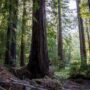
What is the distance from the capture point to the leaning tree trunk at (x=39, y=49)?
9836 millimetres

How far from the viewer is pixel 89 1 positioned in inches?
574

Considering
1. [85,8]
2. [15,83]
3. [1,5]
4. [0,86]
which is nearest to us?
[0,86]

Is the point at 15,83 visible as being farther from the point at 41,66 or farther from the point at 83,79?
the point at 83,79

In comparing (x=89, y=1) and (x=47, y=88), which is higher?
(x=89, y=1)

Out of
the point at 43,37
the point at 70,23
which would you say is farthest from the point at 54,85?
the point at 70,23

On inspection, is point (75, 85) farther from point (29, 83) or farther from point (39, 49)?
point (29, 83)

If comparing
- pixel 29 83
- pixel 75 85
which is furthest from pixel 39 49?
pixel 29 83

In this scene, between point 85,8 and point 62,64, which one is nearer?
point 85,8

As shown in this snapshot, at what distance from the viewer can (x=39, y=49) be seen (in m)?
9.99

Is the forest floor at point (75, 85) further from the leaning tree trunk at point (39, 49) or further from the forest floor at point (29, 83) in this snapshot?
the leaning tree trunk at point (39, 49)

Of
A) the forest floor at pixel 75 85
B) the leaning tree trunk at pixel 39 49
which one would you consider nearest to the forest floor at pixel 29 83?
the forest floor at pixel 75 85

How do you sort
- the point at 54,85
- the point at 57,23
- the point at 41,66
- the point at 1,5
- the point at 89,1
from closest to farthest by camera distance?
1. the point at 1,5
2. the point at 54,85
3. the point at 41,66
4. the point at 89,1
5. the point at 57,23

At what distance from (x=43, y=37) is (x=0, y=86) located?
531cm

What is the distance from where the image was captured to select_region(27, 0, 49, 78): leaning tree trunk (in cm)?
984
